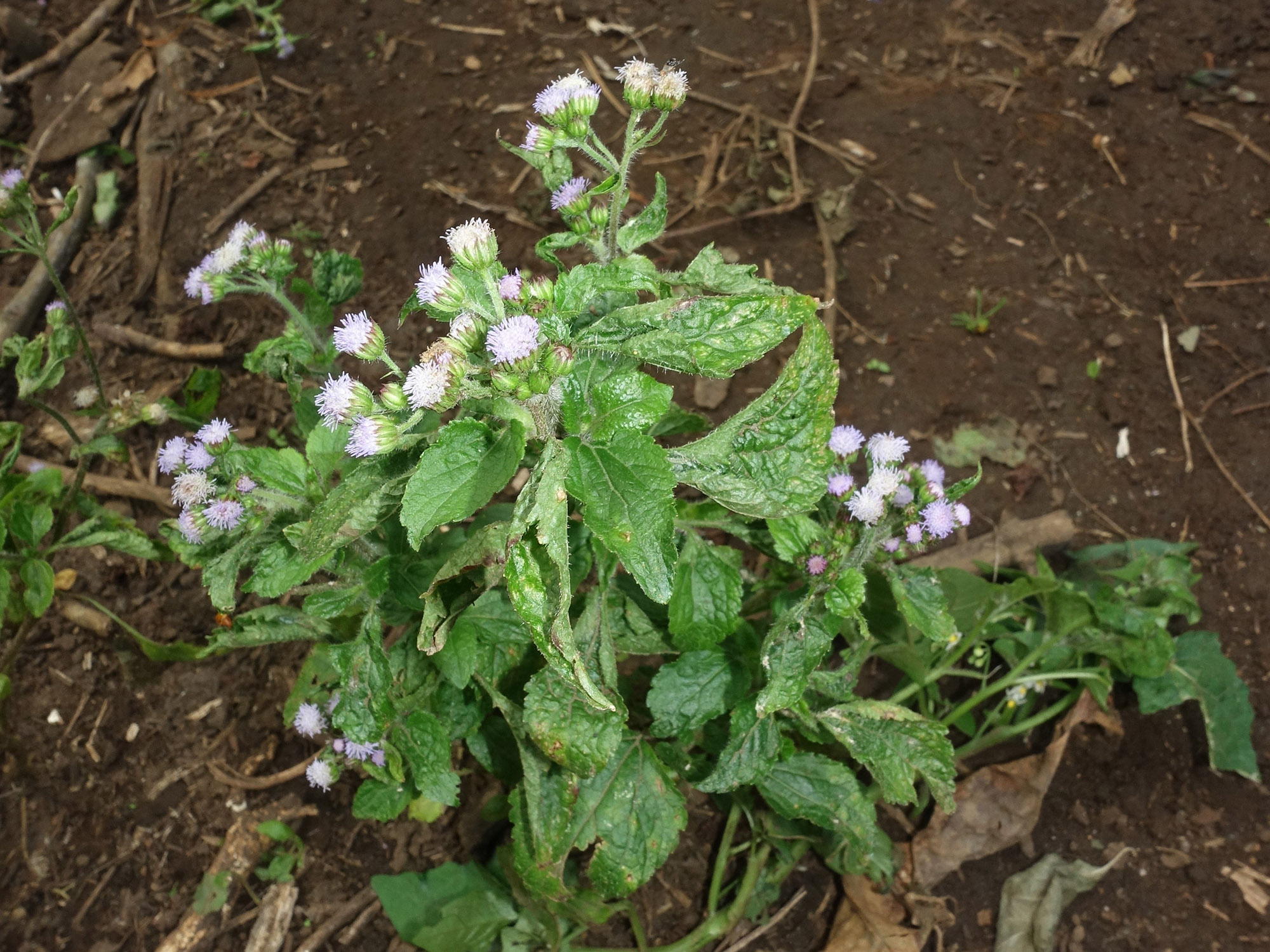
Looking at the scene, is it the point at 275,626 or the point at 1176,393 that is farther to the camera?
the point at 1176,393

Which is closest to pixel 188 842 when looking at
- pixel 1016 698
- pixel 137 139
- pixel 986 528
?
pixel 1016 698

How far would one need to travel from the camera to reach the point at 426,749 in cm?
229

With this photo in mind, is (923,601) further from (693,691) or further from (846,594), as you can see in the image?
(693,691)

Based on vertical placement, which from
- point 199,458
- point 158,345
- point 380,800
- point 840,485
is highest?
point 199,458

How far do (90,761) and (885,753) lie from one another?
266 cm

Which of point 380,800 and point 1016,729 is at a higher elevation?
point 380,800

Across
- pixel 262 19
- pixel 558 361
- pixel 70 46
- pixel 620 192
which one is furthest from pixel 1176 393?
pixel 70 46

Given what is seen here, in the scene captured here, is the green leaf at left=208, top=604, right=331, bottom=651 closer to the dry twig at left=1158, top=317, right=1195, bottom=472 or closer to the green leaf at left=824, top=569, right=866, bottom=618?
the green leaf at left=824, top=569, right=866, bottom=618

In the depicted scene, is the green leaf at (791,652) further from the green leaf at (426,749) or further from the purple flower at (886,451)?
the green leaf at (426,749)

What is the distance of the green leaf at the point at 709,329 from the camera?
1.58m

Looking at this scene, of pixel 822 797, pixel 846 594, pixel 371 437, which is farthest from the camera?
pixel 822 797

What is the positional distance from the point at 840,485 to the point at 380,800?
149cm

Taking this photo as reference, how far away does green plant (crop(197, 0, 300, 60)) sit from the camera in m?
4.72

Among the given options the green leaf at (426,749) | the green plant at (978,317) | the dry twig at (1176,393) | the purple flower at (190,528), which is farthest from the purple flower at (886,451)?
the dry twig at (1176,393)
